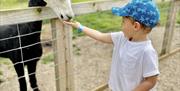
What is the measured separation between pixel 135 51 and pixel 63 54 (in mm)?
1198

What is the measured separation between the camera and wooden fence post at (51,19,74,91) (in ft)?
9.78

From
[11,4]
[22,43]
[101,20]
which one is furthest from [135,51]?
[11,4]

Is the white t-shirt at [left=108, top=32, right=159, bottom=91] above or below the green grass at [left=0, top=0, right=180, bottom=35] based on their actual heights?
above

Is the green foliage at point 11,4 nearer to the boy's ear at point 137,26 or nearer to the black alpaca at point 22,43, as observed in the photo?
the black alpaca at point 22,43

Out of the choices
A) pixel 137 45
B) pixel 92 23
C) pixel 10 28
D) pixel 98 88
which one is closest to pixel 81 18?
pixel 92 23

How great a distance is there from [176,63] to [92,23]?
7.89ft

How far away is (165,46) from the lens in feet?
17.6

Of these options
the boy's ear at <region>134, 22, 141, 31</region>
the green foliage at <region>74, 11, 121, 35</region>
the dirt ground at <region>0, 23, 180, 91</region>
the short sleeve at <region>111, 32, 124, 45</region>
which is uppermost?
the boy's ear at <region>134, 22, 141, 31</region>

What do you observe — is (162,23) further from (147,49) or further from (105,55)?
(147,49)

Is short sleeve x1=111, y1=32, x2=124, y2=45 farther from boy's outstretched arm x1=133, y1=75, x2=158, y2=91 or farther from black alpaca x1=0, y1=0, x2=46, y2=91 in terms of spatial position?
black alpaca x1=0, y1=0, x2=46, y2=91

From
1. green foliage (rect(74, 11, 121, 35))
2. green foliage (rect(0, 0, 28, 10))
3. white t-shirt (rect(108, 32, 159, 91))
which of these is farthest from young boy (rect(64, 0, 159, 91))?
green foliage (rect(0, 0, 28, 10))

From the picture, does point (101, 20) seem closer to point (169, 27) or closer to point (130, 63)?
point (169, 27)

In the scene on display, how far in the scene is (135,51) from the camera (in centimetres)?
210

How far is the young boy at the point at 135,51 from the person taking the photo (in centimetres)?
194
